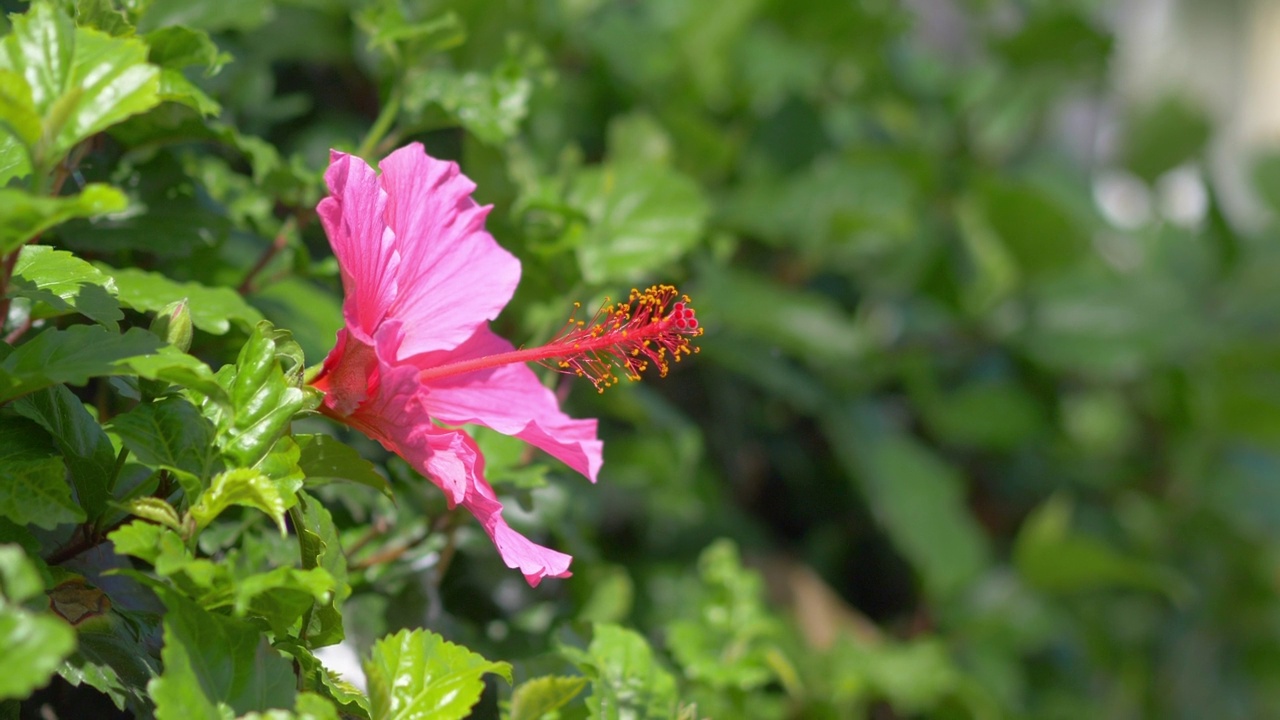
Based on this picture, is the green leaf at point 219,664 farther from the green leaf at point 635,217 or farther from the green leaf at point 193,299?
the green leaf at point 635,217

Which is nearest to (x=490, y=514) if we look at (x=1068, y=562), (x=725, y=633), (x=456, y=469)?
(x=456, y=469)

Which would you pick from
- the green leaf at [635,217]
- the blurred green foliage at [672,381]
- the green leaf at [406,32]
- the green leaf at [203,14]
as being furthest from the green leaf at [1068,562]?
the green leaf at [203,14]

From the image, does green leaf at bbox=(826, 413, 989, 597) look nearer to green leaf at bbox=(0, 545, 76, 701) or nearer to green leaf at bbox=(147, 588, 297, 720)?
green leaf at bbox=(147, 588, 297, 720)

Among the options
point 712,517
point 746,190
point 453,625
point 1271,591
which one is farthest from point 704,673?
point 1271,591

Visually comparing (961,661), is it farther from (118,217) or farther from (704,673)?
(118,217)

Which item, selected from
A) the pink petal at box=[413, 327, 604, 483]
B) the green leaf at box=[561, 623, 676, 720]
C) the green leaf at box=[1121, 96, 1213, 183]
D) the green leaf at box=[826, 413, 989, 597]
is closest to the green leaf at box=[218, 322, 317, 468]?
the pink petal at box=[413, 327, 604, 483]

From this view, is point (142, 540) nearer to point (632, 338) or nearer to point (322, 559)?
point (322, 559)
